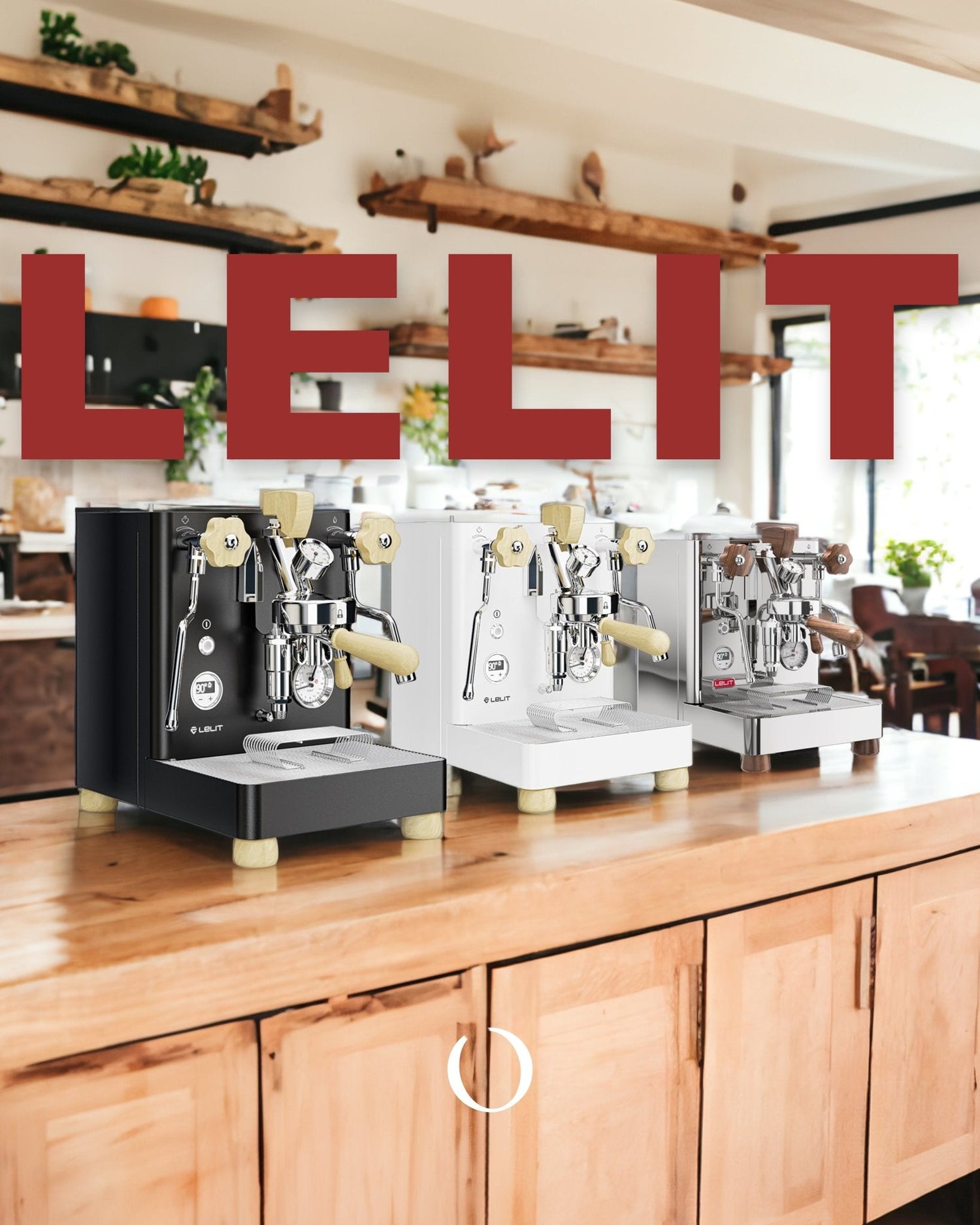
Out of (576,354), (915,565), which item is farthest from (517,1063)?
(915,565)

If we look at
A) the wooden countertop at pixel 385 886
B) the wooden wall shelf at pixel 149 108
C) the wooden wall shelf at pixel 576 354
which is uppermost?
the wooden wall shelf at pixel 149 108

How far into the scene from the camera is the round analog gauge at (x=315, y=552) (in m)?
1.38

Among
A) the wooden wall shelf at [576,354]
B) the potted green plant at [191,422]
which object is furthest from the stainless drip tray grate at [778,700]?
the wooden wall shelf at [576,354]

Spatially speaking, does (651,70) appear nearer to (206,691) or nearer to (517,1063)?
(206,691)

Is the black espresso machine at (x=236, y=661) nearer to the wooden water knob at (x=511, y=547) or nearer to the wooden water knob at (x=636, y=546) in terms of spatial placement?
the wooden water knob at (x=511, y=547)

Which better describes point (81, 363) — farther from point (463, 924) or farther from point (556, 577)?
point (463, 924)

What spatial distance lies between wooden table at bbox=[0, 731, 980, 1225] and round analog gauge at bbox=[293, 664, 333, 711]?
0.49ft

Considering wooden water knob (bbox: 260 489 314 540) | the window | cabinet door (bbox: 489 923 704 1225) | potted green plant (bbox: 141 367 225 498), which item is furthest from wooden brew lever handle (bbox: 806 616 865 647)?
the window

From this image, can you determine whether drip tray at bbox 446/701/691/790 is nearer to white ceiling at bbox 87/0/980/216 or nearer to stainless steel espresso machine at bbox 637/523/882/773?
stainless steel espresso machine at bbox 637/523/882/773

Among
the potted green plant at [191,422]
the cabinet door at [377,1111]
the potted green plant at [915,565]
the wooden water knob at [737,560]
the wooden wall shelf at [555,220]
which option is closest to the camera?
the cabinet door at [377,1111]

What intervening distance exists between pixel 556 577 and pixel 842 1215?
0.85 meters

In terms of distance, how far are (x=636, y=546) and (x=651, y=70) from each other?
3164 millimetres

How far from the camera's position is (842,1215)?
1.55 metres

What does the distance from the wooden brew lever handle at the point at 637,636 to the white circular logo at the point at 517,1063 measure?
1.69 feet
